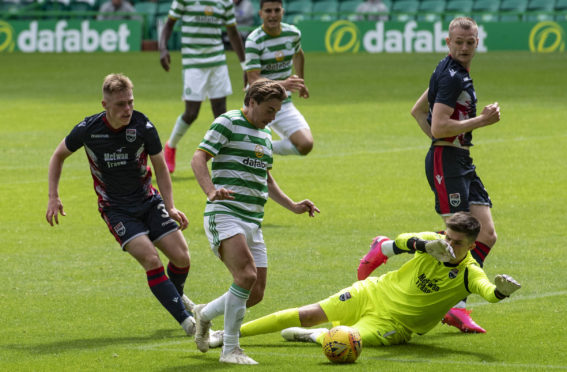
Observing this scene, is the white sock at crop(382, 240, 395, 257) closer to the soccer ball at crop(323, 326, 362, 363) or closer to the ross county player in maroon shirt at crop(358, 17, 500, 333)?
the ross county player in maroon shirt at crop(358, 17, 500, 333)

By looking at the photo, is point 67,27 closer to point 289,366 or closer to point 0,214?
point 0,214

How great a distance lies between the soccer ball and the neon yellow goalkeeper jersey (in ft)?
1.94

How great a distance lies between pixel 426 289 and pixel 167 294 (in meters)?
1.83

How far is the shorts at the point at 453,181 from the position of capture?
27.2 feet

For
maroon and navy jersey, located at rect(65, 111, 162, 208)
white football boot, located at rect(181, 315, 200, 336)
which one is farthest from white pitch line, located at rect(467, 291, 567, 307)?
maroon and navy jersey, located at rect(65, 111, 162, 208)

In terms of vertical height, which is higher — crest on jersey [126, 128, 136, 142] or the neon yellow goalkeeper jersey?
crest on jersey [126, 128, 136, 142]

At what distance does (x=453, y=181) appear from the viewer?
8.30m

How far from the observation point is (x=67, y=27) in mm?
35031

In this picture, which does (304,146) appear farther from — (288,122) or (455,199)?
(455,199)

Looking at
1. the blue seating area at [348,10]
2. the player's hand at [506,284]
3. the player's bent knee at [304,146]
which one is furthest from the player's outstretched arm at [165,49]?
the blue seating area at [348,10]

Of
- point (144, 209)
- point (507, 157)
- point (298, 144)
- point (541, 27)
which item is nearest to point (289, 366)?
point (144, 209)

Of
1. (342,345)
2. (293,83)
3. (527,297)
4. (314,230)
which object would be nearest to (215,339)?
(342,345)

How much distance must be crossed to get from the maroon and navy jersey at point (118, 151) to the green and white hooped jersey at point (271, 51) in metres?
5.20

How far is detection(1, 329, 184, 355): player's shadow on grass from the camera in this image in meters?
7.71
